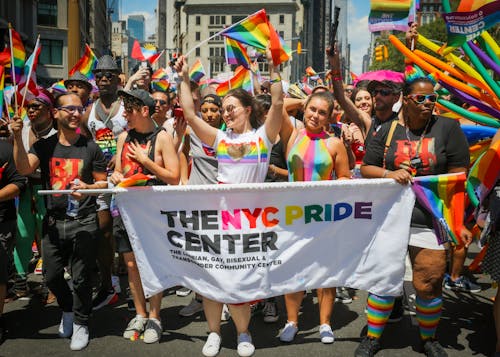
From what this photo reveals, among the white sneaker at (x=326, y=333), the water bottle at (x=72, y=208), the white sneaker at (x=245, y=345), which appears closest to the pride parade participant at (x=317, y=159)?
the white sneaker at (x=326, y=333)

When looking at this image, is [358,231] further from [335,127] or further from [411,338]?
[335,127]

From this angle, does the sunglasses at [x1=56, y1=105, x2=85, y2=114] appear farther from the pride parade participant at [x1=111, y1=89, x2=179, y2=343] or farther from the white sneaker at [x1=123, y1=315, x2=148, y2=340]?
the white sneaker at [x1=123, y1=315, x2=148, y2=340]

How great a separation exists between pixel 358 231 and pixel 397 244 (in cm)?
32

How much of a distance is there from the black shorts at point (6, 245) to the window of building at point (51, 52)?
41.5 meters

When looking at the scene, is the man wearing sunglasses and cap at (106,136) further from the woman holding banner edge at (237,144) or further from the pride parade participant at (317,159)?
→ the pride parade participant at (317,159)

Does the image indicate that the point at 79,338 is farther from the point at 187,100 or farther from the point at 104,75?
the point at 104,75

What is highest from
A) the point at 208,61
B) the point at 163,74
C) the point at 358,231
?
the point at 208,61

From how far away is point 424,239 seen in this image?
3943mm

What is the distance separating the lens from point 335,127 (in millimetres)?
6355

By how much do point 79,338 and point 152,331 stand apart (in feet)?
1.96

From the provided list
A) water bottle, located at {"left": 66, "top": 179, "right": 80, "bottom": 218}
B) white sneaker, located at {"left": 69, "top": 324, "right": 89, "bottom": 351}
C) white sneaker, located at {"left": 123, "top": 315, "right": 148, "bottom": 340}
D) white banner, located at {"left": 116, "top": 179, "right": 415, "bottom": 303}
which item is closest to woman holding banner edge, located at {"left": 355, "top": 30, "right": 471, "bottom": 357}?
white banner, located at {"left": 116, "top": 179, "right": 415, "bottom": 303}

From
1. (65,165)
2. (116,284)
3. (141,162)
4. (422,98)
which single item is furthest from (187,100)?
(116,284)

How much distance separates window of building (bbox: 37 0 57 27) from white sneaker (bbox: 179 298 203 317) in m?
43.9

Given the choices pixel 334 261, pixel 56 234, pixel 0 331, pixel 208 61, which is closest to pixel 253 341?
pixel 334 261
